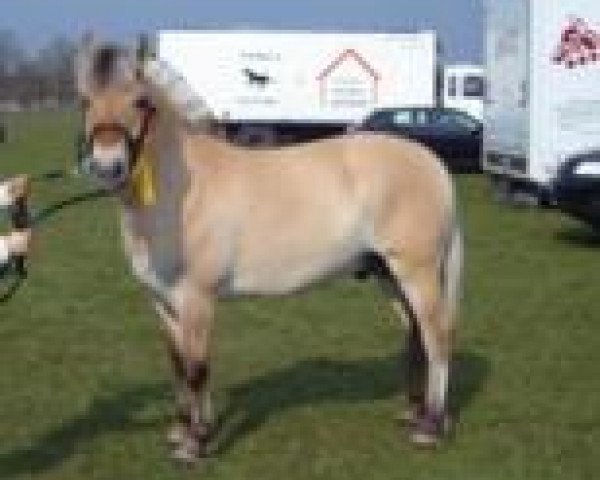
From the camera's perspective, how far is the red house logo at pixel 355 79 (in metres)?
40.5

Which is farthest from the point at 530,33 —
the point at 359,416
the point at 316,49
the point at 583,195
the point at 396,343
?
the point at 316,49

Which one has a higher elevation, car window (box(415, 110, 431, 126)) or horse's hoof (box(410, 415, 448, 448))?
car window (box(415, 110, 431, 126))

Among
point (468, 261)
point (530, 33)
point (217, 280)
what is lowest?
point (468, 261)

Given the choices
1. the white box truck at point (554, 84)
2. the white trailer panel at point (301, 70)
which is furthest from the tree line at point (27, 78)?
the white box truck at point (554, 84)

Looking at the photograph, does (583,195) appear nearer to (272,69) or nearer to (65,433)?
(65,433)

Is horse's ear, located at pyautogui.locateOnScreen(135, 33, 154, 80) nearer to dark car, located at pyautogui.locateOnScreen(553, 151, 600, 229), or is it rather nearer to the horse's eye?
the horse's eye

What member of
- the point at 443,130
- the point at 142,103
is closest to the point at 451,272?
the point at 142,103

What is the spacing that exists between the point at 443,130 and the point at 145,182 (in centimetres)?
2671

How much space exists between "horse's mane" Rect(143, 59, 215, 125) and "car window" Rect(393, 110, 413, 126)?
27233 mm

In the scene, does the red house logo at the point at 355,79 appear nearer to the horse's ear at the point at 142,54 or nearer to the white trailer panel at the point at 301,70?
the white trailer panel at the point at 301,70

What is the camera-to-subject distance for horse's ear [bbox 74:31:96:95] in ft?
22.0

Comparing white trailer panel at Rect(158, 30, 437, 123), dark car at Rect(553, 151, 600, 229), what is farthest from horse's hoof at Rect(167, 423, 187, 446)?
white trailer panel at Rect(158, 30, 437, 123)

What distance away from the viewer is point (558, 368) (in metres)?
9.83

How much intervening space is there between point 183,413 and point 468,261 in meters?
8.79
